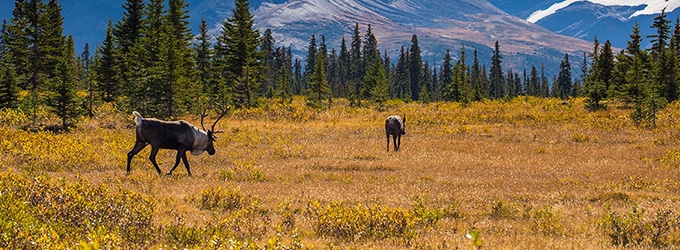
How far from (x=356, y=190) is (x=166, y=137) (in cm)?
591

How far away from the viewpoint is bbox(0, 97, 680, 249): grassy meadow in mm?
7750

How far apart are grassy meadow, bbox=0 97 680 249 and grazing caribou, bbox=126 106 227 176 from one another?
0.65m

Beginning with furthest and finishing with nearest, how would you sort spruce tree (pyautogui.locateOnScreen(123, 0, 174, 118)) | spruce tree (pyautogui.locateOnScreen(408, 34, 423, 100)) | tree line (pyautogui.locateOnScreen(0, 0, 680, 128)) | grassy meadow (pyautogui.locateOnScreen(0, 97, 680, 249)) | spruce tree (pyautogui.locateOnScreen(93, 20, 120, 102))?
spruce tree (pyautogui.locateOnScreen(408, 34, 423, 100)) < spruce tree (pyautogui.locateOnScreen(93, 20, 120, 102)) < spruce tree (pyautogui.locateOnScreen(123, 0, 174, 118)) < tree line (pyautogui.locateOnScreen(0, 0, 680, 128)) < grassy meadow (pyautogui.locateOnScreen(0, 97, 680, 249))

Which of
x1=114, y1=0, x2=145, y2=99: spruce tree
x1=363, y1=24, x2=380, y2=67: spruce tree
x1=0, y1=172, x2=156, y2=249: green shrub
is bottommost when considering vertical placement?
x1=0, y1=172, x2=156, y2=249: green shrub

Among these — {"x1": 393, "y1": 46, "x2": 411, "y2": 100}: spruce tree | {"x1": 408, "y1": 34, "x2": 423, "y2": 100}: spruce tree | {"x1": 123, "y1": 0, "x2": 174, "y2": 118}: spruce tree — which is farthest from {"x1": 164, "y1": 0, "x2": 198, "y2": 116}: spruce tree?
{"x1": 408, "y1": 34, "x2": 423, "y2": 100}: spruce tree

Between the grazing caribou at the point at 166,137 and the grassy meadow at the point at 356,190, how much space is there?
653 mm

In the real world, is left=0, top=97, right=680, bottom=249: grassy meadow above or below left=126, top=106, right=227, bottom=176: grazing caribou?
below

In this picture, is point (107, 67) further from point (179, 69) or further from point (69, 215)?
point (69, 215)

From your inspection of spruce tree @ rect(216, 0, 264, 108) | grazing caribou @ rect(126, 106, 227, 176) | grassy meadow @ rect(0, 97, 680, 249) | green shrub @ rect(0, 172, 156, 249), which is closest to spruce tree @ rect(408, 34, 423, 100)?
spruce tree @ rect(216, 0, 264, 108)

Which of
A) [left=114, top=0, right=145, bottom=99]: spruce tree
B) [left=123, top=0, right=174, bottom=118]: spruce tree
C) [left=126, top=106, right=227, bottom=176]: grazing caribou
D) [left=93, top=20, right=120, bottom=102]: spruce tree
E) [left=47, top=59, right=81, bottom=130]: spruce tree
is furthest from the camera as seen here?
[left=114, top=0, right=145, bottom=99]: spruce tree

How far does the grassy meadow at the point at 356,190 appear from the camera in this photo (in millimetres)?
7750

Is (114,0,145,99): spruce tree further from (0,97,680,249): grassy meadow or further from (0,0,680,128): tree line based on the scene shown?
(0,97,680,249): grassy meadow

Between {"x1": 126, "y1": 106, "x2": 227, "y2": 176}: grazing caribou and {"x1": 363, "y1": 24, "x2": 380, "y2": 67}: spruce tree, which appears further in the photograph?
{"x1": 363, "y1": 24, "x2": 380, "y2": 67}: spruce tree

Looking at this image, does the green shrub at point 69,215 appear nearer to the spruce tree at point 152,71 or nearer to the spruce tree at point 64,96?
the spruce tree at point 64,96
